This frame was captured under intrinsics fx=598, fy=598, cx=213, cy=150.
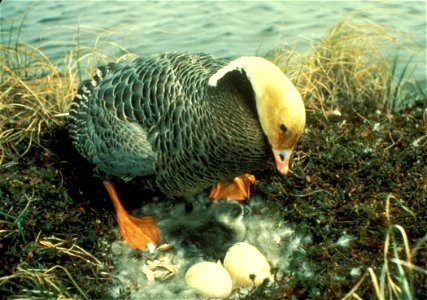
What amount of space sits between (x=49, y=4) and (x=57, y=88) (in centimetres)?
289

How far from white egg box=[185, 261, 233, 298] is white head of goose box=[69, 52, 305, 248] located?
65cm

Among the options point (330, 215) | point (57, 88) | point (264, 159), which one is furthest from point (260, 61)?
point (57, 88)

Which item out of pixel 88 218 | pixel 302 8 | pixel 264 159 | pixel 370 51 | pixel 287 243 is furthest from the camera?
pixel 302 8

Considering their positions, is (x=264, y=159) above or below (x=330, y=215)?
above

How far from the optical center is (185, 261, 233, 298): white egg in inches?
137

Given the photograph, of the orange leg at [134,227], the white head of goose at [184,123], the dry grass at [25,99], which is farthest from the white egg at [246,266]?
the dry grass at [25,99]

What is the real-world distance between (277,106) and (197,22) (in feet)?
16.2

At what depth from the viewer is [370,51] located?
20.8 feet

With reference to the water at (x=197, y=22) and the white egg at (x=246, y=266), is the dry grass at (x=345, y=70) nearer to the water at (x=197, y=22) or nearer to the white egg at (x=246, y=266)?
the water at (x=197, y=22)

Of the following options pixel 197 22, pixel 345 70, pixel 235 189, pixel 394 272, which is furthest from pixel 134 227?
pixel 197 22

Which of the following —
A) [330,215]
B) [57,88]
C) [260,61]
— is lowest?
[330,215]

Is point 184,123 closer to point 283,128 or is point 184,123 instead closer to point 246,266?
point 283,128

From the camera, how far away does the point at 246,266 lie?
356cm

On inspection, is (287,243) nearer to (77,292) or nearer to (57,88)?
(77,292)
